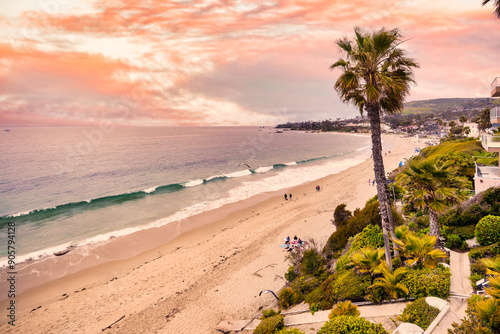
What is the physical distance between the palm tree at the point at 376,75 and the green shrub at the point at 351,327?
4569 mm

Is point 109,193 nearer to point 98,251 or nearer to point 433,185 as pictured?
point 98,251

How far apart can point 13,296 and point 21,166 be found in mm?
65735

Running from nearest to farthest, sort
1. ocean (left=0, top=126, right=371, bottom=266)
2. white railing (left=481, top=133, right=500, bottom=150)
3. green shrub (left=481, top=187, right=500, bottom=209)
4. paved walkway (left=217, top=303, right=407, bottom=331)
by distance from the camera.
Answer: paved walkway (left=217, top=303, right=407, bottom=331) < green shrub (left=481, top=187, right=500, bottom=209) < white railing (left=481, top=133, right=500, bottom=150) < ocean (left=0, top=126, right=371, bottom=266)

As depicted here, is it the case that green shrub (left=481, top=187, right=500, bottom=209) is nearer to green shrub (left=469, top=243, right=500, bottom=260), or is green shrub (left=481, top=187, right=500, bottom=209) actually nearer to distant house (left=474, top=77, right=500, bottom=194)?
distant house (left=474, top=77, right=500, bottom=194)

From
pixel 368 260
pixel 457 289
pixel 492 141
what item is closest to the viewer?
pixel 457 289

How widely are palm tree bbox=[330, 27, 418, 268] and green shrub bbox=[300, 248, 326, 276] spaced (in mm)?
6540

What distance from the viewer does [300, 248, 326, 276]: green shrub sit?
503 inches

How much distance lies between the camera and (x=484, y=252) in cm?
975

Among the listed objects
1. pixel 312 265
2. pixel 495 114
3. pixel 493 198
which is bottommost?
pixel 312 265

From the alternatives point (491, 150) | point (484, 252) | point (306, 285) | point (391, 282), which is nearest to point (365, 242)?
point (306, 285)

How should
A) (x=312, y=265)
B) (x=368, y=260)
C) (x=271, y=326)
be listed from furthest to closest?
1. (x=312, y=265)
2. (x=368, y=260)
3. (x=271, y=326)

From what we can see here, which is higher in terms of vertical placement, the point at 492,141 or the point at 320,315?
the point at 492,141

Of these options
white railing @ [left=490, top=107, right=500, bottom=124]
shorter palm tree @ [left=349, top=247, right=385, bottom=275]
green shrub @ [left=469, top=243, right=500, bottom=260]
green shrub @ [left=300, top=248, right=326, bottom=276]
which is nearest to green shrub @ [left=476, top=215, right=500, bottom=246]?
green shrub @ [left=469, top=243, right=500, bottom=260]

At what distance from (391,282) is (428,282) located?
3.61 ft
